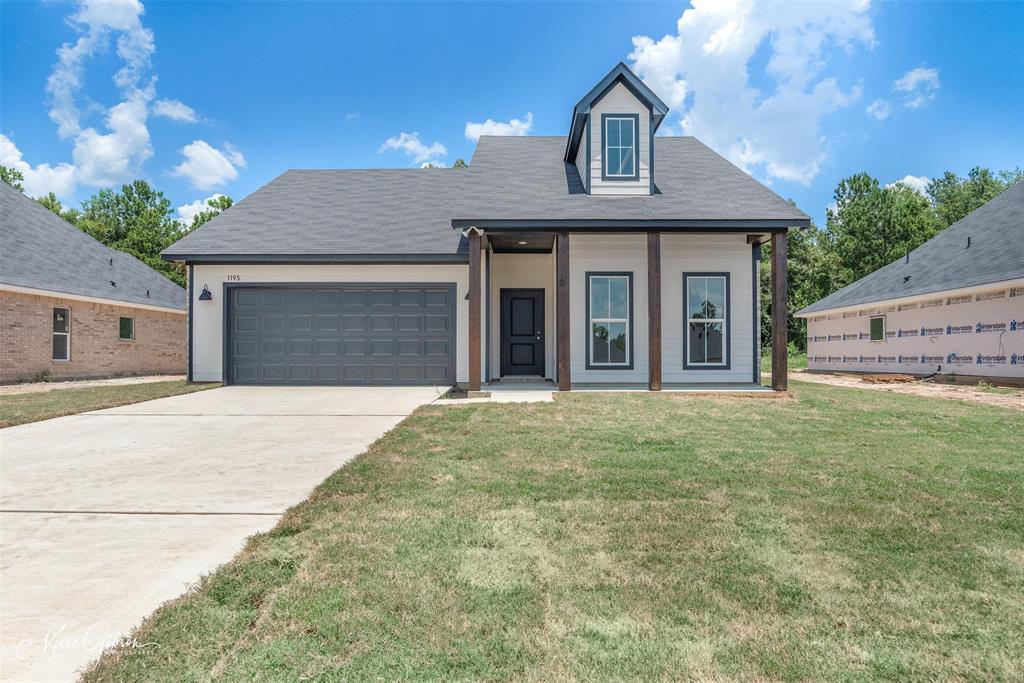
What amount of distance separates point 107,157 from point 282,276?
61989 millimetres

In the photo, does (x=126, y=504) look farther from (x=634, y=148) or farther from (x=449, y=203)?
(x=449, y=203)

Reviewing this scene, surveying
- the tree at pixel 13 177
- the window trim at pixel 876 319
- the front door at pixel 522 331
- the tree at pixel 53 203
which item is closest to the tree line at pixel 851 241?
the window trim at pixel 876 319

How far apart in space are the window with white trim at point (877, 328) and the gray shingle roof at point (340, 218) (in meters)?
14.1

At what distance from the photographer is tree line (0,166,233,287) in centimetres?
3266

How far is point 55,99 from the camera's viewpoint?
122 ft

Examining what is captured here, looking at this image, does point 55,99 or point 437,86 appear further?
point 55,99

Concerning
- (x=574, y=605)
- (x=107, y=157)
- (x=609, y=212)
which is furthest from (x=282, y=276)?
(x=107, y=157)

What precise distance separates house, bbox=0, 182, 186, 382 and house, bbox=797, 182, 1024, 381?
23.6m

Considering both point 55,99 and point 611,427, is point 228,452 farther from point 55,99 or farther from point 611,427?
point 55,99

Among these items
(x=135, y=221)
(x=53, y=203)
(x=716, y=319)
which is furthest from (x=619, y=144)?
(x=53, y=203)

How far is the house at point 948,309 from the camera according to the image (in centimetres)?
1256

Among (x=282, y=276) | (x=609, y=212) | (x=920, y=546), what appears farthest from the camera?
(x=282, y=276)

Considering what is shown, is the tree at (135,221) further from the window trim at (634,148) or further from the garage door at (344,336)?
the window trim at (634,148)

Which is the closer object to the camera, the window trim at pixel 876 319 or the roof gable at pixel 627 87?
the roof gable at pixel 627 87
